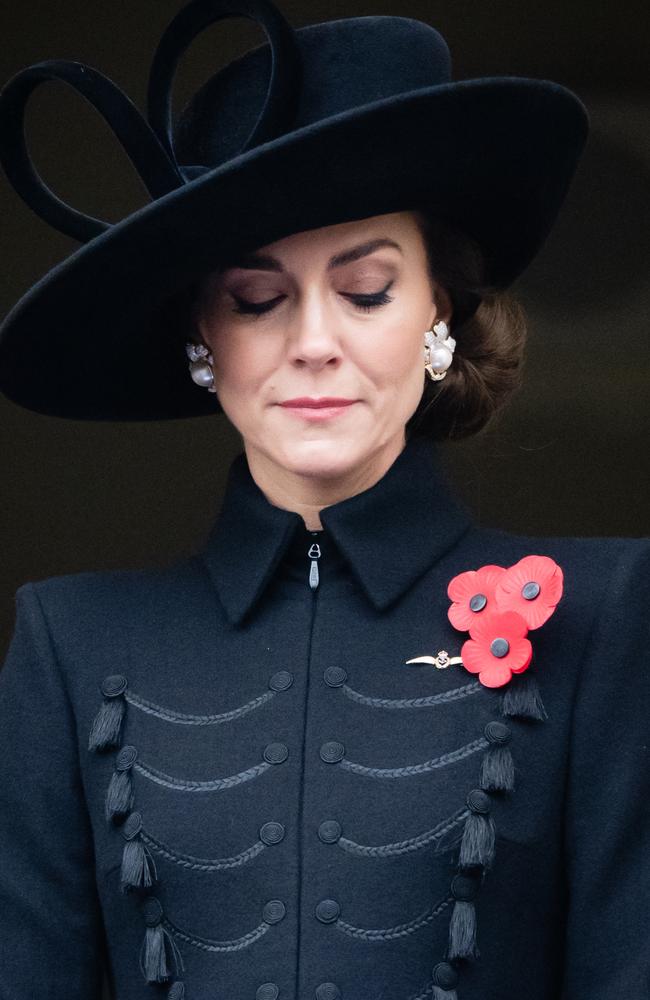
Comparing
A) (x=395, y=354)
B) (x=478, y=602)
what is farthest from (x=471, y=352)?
(x=478, y=602)

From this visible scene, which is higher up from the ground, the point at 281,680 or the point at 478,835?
the point at 281,680

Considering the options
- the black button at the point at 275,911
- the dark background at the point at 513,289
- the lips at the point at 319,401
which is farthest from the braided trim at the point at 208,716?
the dark background at the point at 513,289

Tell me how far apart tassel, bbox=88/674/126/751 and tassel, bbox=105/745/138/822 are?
2 cm

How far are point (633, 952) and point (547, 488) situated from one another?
62.1 inches

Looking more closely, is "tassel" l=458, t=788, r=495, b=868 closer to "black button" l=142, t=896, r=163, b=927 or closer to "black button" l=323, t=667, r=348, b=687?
"black button" l=323, t=667, r=348, b=687

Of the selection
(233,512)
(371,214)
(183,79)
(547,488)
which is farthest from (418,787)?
(183,79)

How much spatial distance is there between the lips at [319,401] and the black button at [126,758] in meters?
0.41

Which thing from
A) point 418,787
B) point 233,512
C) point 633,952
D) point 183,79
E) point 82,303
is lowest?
point 633,952

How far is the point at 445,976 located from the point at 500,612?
371 millimetres

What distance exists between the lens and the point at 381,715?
2203mm

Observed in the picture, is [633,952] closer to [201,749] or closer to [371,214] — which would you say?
[201,749]

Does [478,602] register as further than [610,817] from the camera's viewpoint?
Yes

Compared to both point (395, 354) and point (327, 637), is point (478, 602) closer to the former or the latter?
point (327, 637)

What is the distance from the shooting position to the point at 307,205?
2145mm
